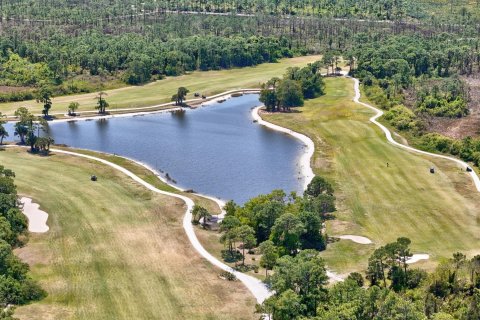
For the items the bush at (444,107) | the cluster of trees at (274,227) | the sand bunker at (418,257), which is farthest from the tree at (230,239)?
the bush at (444,107)

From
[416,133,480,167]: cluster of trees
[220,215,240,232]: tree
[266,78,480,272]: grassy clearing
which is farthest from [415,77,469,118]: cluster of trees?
[220,215,240,232]: tree

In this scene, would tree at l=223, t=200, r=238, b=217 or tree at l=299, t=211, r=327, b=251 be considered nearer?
tree at l=299, t=211, r=327, b=251

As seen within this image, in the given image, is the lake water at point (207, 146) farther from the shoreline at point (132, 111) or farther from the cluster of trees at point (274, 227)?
the cluster of trees at point (274, 227)

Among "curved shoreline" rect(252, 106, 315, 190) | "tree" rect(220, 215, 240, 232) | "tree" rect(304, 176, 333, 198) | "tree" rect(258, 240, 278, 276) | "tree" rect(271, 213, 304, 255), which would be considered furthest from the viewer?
"curved shoreline" rect(252, 106, 315, 190)

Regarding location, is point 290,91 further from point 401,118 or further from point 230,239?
point 230,239

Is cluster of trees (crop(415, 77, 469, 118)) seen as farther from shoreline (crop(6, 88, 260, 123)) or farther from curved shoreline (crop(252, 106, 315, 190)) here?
shoreline (crop(6, 88, 260, 123))

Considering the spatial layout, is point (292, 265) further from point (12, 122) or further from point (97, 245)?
point (12, 122)
